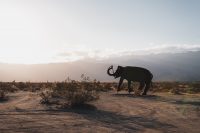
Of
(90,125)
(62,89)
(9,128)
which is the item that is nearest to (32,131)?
(9,128)

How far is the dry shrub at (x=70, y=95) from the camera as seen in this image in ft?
54.9

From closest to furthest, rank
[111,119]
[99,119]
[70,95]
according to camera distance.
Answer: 1. [99,119]
2. [111,119]
3. [70,95]

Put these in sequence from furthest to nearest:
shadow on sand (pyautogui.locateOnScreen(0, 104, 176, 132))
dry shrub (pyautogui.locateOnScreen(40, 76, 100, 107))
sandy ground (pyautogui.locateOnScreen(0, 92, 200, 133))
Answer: dry shrub (pyautogui.locateOnScreen(40, 76, 100, 107)) → shadow on sand (pyautogui.locateOnScreen(0, 104, 176, 132)) → sandy ground (pyautogui.locateOnScreen(0, 92, 200, 133))

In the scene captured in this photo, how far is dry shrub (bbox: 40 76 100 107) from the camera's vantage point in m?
16.7

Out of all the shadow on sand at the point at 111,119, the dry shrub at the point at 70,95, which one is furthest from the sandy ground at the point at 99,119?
the dry shrub at the point at 70,95

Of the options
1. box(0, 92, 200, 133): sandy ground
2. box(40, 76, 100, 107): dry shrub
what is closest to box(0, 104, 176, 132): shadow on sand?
box(0, 92, 200, 133): sandy ground

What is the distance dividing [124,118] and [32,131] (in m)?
4.28

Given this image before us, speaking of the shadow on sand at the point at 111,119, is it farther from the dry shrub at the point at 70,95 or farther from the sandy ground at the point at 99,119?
the dry shrub at the point at 70,95

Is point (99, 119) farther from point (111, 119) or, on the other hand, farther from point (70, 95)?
point (70, 95)

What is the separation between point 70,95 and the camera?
17203 mm

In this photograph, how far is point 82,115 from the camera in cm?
1414

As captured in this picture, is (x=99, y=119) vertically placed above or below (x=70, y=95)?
below

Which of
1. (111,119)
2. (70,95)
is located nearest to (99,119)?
(111,119)

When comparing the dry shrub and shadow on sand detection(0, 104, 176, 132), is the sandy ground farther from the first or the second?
the dry shrub
